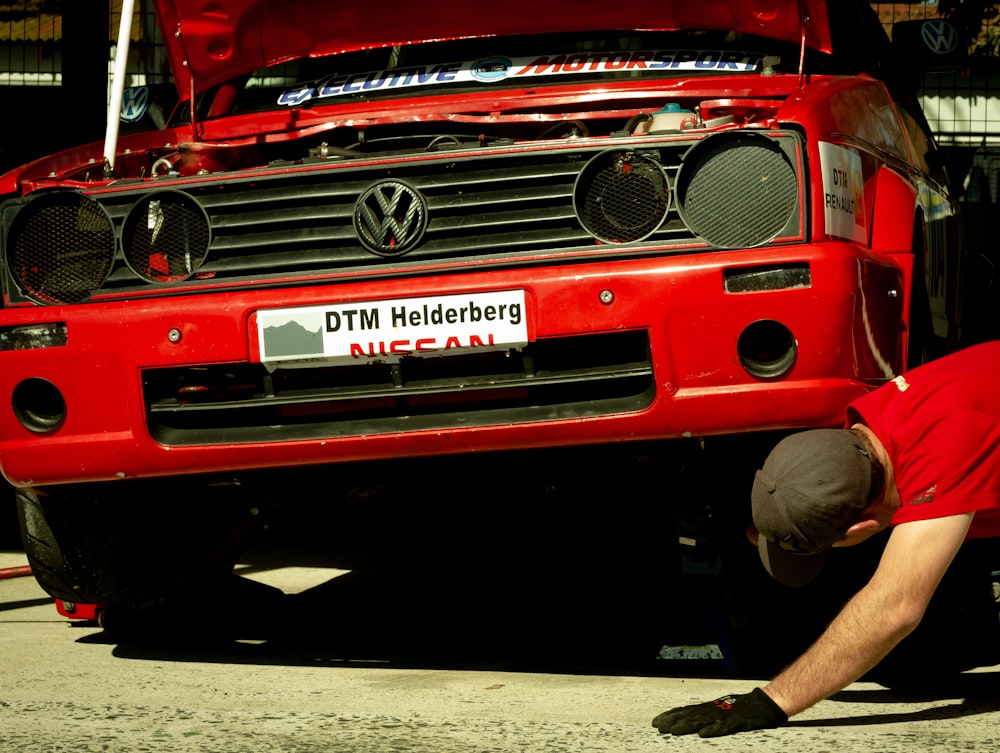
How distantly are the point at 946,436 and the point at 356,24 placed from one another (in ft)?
8.60

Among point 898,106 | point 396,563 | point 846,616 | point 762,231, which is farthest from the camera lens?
point 396,563

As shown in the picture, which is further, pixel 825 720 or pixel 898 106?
pixel 898 106

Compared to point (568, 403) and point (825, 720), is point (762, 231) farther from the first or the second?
point (825, 720)

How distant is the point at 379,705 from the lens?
3463 mm

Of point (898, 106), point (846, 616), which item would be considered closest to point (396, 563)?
point (898, 106)

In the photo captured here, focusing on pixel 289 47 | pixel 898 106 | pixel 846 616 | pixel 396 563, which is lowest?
pixel 396 563

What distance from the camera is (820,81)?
13.5 ft

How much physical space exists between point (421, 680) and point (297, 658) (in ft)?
1.69

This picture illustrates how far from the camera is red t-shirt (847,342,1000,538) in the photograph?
9.65ft

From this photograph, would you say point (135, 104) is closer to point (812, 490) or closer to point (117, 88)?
point (117, 88)

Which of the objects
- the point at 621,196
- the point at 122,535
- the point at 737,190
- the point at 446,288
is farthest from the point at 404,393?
the point at 122,535

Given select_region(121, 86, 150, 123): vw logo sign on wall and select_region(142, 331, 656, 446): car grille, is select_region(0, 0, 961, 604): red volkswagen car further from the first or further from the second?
select_region(121, 86, 150, 123): vw logo sign on wall

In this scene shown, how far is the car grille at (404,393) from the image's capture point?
3553mm

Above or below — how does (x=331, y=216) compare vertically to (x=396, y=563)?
above
